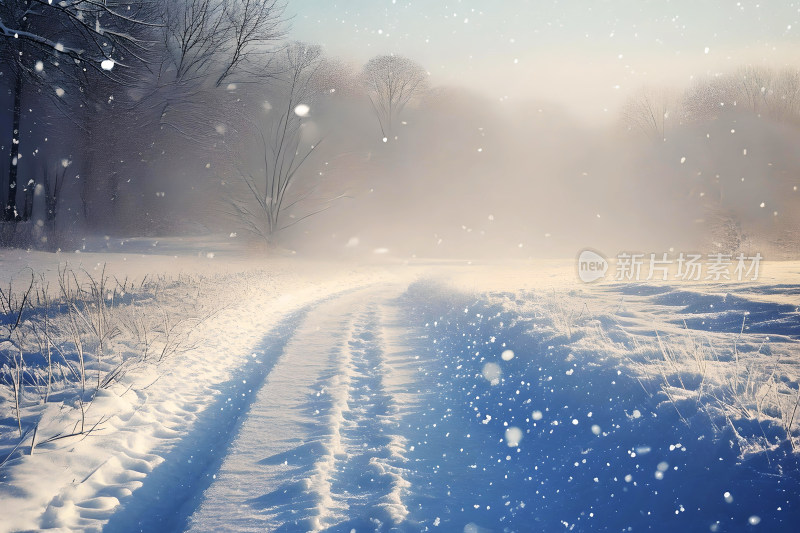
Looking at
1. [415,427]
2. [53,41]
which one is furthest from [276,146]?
[415,427]

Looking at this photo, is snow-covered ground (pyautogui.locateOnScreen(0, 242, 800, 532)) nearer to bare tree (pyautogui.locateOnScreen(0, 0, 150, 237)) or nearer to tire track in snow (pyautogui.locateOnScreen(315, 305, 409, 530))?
tire track in snow (pyautogui.locateOnScreen(315, 305, 409, 530))

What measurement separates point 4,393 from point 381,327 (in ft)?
20.4

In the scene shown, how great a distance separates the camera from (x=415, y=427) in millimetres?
4543

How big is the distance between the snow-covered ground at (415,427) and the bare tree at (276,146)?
20.5 m

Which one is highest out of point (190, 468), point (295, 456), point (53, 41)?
point (53, 41)

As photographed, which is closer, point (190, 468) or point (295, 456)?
point (190, 468)

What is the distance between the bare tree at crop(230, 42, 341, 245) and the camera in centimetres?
2734

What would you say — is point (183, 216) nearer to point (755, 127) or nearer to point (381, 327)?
point (381, 327)

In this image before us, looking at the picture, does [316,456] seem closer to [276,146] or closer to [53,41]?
[53,41]

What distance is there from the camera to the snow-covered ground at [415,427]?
9.94ft

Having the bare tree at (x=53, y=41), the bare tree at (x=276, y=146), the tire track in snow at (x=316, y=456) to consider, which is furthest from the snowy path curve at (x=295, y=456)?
the bare tree at (x=276, y=146)

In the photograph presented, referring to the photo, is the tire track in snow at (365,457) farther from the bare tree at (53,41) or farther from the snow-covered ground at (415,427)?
the bare tree at (53,41)

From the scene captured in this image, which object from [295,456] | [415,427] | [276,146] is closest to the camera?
[295,456]

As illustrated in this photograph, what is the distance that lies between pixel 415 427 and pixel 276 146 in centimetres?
2774
